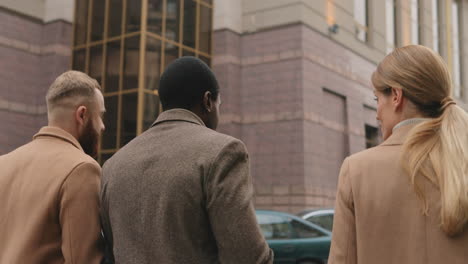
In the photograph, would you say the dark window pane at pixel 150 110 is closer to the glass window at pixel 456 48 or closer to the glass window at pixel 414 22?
the glass window at pixel 414 22

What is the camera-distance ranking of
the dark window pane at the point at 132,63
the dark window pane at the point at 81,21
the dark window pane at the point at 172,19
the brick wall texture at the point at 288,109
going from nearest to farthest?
the dark window pane at the point at 132,63 < the dark window pane at the point at 172,19 < the brick wall texture at the point at 288,109 < the dark window pane at the point at 81,21

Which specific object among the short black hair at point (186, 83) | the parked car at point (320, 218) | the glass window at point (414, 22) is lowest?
the parked car at point (320, 218)

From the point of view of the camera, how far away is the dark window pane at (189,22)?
20031mm

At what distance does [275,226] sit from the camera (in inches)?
375

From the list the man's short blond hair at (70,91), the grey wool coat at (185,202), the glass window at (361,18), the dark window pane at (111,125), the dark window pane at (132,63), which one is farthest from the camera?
the glass window at (361,18)

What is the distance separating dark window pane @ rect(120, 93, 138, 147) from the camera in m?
18.0

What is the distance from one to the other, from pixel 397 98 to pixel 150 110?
53.4 feet

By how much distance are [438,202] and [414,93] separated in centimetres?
46

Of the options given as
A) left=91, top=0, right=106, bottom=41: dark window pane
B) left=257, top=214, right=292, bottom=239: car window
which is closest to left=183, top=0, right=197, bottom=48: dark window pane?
left=91, top=0, right=106, bottom=41: dark window pane

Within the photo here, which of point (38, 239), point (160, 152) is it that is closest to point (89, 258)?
point (38, 239)

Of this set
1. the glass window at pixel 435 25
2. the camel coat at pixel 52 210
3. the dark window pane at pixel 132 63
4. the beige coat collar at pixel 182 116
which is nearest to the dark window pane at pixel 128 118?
the dark window pane at pixel 132 63

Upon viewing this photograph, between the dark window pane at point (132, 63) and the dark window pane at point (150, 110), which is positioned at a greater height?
the dark window pane at point (132, 63)

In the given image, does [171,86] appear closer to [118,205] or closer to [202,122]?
[202,122]

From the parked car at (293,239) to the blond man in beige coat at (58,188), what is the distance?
684cm
